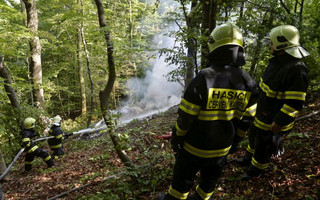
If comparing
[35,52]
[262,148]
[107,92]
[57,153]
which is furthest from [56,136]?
[262,148]

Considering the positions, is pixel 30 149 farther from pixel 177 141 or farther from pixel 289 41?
pixel 289 41

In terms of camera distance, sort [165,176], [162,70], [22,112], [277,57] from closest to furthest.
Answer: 1. [277,57]
2. [165,176]
3. [22,112]
4. [162,70]

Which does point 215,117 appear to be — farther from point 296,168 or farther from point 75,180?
point 75,180

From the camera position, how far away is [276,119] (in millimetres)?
2760

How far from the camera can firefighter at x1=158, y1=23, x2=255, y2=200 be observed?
2.13 metres

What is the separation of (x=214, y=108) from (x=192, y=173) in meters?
0.90

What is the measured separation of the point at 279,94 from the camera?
114 inches

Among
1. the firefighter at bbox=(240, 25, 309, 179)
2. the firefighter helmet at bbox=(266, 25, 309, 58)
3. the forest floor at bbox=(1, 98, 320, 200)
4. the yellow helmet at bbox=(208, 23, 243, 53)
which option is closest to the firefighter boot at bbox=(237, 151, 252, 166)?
the forest floor at bbox=(1, 98, 320, 200)

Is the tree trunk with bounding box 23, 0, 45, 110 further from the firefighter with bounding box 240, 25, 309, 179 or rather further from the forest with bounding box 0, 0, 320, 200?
the firefighter with bounding box 240, 25, 309, 179

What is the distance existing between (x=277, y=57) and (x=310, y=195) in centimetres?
192

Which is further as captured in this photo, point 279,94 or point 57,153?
point 57,153

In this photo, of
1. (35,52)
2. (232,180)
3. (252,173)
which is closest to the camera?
(252,173)

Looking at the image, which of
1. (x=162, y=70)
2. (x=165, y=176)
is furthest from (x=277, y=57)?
(x=162, y=70)

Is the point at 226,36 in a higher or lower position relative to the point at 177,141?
higher
